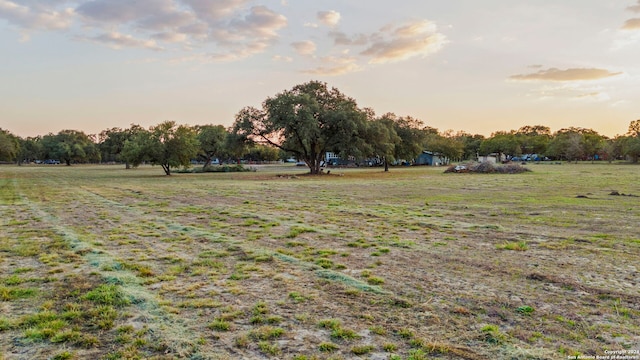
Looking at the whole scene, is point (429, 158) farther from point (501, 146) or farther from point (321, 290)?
point (321, 290)

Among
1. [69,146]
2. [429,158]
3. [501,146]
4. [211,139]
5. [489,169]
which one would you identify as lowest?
[489,169]

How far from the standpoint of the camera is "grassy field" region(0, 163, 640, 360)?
3.58 metres

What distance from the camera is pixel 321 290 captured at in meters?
5.07

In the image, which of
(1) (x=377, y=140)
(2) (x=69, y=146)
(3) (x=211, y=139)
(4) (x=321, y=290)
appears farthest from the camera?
(2) (x=69, y=146)

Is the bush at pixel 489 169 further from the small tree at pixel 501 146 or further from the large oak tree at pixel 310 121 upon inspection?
the small tree at pixel 501 146

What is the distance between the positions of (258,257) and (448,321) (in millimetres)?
3655

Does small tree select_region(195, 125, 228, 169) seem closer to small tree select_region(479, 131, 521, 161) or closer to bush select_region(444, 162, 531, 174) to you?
bush select_region(444, 162, 531, 174)

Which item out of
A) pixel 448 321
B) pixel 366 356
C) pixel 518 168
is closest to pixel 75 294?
pixel 366 356

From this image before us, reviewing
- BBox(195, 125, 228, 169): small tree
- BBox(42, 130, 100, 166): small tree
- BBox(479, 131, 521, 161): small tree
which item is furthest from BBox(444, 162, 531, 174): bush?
BBox(42, 130, 100, 166): small tree

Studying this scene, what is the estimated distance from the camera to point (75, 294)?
16.1ft

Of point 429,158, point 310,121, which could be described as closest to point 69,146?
point 310,121

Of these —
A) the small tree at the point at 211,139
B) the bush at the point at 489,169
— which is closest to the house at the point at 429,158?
the bush at the point at 489,169

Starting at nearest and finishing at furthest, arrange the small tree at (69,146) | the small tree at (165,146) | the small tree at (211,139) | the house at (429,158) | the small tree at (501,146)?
the small tree at (165,146)
the small tree at (211,139)
the house at (429,158)
the small tree at (69,146)
the small tree at (501,146)

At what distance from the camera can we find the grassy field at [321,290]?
11.8ft
